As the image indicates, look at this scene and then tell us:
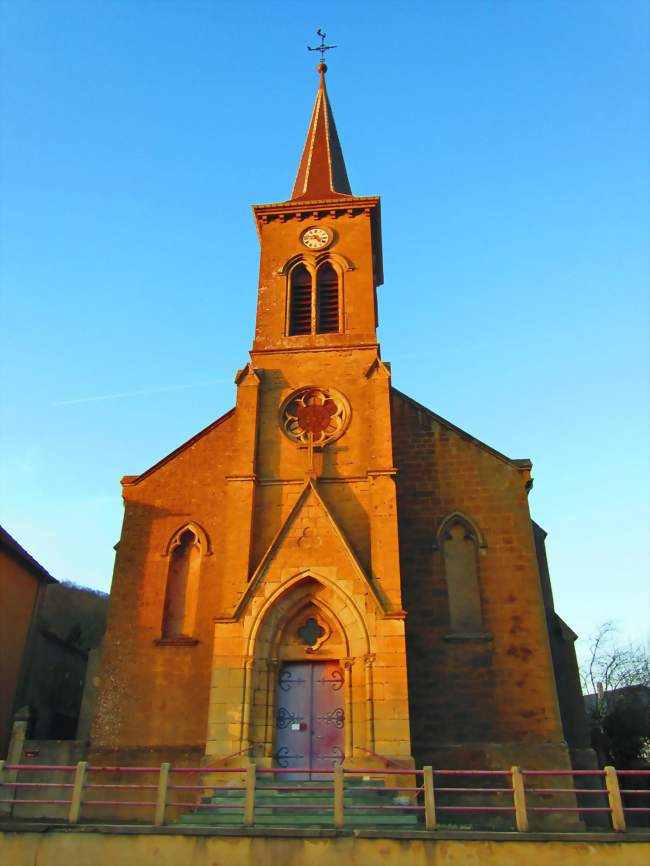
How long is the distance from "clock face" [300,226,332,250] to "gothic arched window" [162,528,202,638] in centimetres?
1039

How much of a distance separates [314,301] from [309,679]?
11.7m

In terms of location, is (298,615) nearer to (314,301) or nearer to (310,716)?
(310,716)

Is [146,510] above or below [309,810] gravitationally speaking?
above

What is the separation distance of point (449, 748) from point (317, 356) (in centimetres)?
1126

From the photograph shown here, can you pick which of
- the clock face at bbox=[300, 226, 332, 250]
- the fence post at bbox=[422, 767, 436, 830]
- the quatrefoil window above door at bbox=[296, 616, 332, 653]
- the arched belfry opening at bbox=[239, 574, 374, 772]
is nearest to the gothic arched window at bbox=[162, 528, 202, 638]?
the arched belfry opening at bbox=[239, 574, 374, 772]

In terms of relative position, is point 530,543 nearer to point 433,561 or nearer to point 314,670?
point 433,561

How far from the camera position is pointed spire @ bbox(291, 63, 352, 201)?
26.3m

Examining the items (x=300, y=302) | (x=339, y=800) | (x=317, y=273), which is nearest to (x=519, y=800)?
(x=339, y=800)

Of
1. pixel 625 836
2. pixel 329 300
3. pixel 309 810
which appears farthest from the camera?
pixel 329 300

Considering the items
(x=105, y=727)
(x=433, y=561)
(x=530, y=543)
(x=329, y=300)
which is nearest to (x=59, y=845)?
(x=105, y=727)

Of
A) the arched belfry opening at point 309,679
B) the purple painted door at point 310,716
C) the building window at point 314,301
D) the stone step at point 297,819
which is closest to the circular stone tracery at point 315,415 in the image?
the building window at point 314,301

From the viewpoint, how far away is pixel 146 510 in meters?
20.5

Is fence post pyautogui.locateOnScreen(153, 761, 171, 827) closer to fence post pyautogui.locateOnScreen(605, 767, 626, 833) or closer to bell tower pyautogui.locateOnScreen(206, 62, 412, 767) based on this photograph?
bell tower pyautogui.locateOnScreen(206, 62, 412, 767)

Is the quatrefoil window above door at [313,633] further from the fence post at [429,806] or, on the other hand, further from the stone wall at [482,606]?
the fence post at [429,806]
